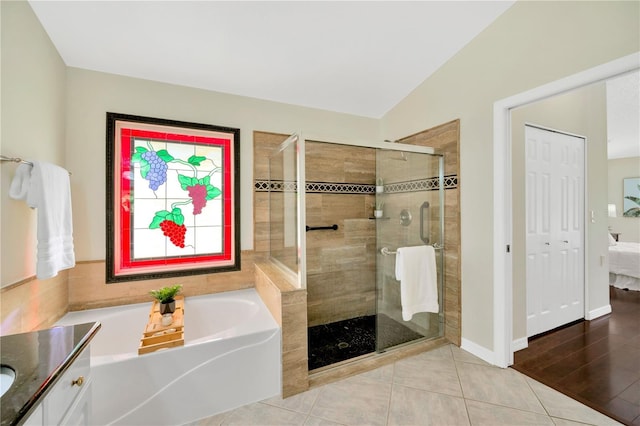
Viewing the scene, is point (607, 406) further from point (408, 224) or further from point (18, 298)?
point (18, 298)

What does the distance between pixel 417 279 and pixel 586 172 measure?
2.32 meters

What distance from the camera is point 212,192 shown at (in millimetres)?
2529

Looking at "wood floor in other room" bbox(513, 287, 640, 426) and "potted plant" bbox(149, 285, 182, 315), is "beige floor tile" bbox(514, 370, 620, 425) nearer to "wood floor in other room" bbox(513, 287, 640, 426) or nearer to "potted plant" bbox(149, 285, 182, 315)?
"wood floor in other room" bbox(513, 287, 640, 426)

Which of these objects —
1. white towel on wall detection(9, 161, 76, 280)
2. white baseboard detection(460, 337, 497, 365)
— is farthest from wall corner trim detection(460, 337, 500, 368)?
white towel on wall detection(9, 161, 76, 280)

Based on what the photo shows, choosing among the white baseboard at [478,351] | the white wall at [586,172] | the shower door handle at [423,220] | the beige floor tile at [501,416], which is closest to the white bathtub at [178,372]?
the beige floor tile at [501,416]

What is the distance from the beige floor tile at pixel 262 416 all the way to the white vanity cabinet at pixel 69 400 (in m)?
0.83

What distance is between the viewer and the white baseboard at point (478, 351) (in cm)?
217

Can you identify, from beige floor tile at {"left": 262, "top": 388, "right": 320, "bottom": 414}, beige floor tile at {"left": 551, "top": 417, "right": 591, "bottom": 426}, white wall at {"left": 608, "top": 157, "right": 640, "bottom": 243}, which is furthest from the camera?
white wall at {"left": 608, "top": 157, "right": 640, "bottom": 243}

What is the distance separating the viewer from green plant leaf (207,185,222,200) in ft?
8.26

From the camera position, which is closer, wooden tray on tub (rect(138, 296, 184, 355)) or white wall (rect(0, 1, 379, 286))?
white wall (rect(0, 1, 379, 286))

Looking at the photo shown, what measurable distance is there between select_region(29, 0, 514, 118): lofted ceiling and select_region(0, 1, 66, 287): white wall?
0.71ft

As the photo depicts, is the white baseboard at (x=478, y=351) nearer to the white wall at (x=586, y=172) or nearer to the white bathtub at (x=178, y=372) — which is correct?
the white wall at (x=586, y=172)

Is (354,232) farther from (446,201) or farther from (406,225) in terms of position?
(446,201)

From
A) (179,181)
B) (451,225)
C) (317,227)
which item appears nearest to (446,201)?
(451,225)
